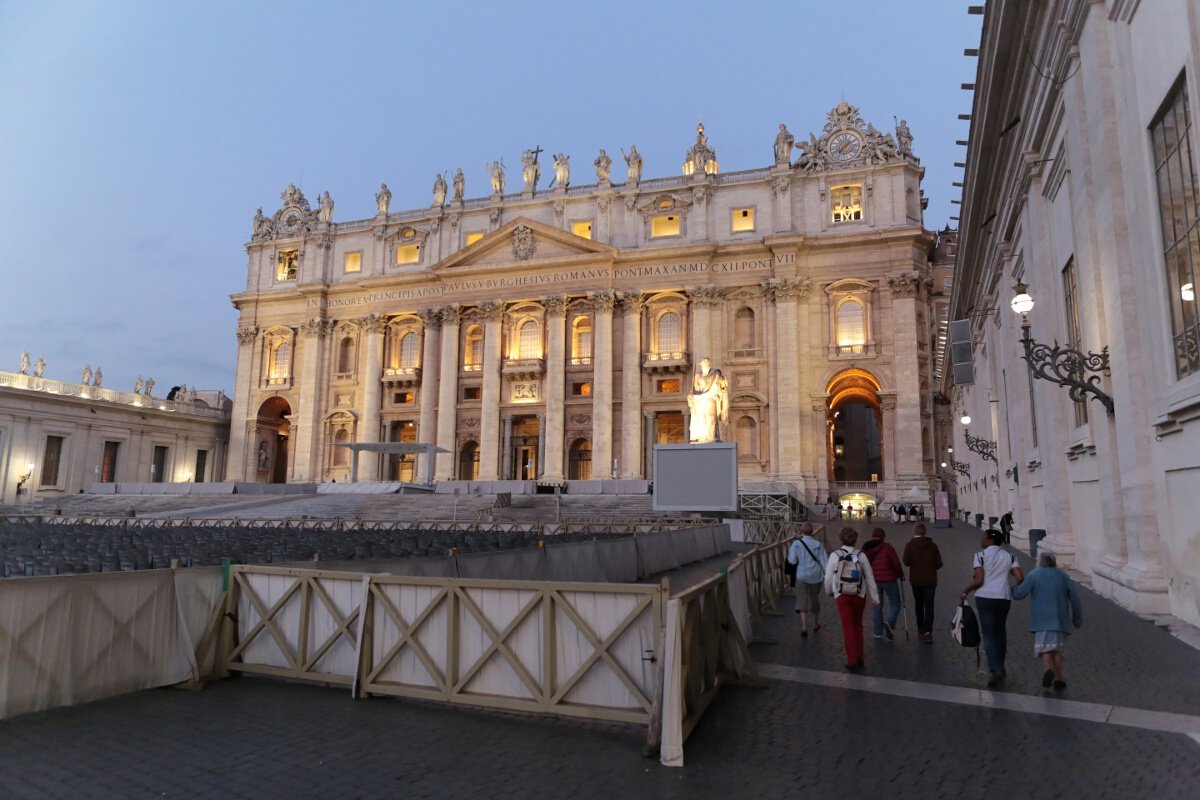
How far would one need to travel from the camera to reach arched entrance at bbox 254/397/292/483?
2246 inches

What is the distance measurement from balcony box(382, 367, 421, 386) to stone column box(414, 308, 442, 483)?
570 millimetres

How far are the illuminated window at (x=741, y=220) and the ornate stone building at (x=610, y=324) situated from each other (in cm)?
13

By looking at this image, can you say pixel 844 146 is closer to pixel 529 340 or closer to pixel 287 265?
pixel 529 340

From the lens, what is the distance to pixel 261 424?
57125 mm

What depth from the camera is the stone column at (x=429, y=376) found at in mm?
51781

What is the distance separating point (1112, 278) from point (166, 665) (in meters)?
12.1

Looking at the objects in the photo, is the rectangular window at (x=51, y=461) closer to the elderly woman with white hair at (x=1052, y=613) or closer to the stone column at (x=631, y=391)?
the stone column at (x=631, y=391)

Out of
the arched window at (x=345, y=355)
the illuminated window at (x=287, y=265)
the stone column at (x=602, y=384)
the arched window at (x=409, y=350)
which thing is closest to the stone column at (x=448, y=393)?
the arched window at (x=409, y=350)

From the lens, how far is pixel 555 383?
48781 mm

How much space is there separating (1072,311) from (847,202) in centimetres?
3597

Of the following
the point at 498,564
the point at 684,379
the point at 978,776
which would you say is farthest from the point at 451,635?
the point at 684,379

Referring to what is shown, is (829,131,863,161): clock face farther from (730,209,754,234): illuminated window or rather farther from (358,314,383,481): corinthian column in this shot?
(358,314,383,481): corinthian column

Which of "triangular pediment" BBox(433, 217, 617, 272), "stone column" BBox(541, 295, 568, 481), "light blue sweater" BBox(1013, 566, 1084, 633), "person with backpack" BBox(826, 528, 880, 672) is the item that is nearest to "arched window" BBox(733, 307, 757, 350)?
"triangular pediment" BBox(433, 217, 617, 272)

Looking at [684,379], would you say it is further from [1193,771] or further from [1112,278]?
[1193,771]
